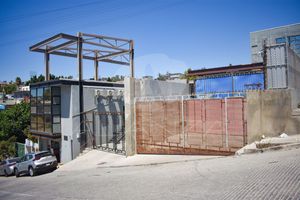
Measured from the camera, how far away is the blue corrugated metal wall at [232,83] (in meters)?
22.0

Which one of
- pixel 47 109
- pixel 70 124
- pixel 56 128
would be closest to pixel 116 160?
pixel 70 124

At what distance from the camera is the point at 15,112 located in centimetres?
3219

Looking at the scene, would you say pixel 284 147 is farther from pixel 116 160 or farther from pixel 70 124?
pixel 70 124

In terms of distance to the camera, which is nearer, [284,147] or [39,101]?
[284,147]

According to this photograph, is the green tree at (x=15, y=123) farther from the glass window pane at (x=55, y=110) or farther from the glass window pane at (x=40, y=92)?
the glass window pane at (x=55, y=110)

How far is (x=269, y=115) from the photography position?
12508 mm

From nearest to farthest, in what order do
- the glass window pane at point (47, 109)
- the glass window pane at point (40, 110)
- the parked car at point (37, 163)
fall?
the parked car at point (37, 163) < the glass window pane at point (47, 109) < the glass window pane at point (40, 110)

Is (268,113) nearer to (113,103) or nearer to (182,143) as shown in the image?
(182,143)

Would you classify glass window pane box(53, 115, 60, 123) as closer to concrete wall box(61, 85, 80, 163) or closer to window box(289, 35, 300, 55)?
concrete wall box(61, 85, 80, 163)

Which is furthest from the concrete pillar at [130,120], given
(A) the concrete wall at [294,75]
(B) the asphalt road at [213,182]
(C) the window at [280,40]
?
(C) the window at [280,40]

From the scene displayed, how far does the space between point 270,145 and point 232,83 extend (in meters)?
13.0

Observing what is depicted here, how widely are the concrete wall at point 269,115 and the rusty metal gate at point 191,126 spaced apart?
38 centimetres

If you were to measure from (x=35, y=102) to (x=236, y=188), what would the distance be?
2272 centimetres

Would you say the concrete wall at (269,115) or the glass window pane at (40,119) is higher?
the concrete wall at (269,115)
